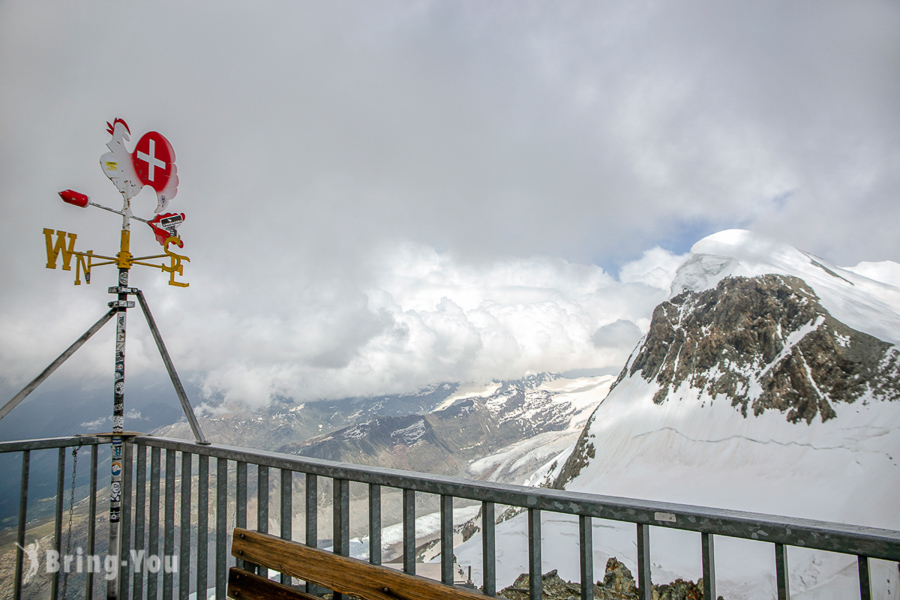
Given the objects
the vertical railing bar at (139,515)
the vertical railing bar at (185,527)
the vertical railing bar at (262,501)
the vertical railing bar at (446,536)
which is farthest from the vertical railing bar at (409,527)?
the vertical railing bar at (139,515)

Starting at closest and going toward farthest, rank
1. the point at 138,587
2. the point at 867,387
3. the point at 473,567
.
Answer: the point at 138,587, the point at 473,567, the point at 867,387

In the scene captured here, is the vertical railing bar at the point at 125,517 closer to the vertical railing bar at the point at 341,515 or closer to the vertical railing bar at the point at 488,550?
the vertical railing bar at the point at 341,515

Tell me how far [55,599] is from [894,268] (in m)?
131

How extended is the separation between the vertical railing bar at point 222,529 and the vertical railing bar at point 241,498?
0.07m

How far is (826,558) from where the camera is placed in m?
43.0

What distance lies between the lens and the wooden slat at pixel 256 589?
248cm

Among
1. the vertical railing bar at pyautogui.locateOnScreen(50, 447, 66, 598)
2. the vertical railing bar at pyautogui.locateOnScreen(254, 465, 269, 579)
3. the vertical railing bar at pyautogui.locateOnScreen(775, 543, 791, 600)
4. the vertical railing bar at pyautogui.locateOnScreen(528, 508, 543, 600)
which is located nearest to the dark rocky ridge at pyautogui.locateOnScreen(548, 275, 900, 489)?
the vertical railing bar at pyautogui.locateOnScreen(775, 543, 791, 600)

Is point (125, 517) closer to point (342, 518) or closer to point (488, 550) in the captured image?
point (342, 518)

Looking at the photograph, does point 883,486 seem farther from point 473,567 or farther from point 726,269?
point 726,269

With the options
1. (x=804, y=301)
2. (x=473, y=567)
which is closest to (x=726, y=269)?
(x=804, y=301)

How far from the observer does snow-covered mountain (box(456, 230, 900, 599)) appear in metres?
46.9

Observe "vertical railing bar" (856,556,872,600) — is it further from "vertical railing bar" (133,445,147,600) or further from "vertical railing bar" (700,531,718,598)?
"vertical railing bar" (133,445,147,600)

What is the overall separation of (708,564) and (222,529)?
2674mm

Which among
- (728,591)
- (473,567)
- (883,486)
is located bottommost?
(473,567)
